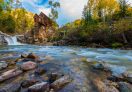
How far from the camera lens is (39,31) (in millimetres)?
50719

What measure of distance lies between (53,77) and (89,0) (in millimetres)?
52631

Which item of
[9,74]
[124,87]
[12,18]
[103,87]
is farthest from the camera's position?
[12,18]

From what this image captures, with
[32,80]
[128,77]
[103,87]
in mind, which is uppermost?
[32,80]

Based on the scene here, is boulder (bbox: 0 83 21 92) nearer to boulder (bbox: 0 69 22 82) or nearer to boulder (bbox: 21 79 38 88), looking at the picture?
boulder (bbox: 21 79 38 88)

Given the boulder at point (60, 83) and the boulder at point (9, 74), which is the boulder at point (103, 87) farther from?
the boulder at point (9, 74)

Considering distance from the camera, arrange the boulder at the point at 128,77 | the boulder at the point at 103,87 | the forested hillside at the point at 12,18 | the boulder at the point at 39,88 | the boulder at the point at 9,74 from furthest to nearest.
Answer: the forested hillside at the point at 12,18 < the boulder at the point at 9,74 < the boulder at the point at 128,77 < the boulder at the point at 103,87 < the boulder at the point at 39,88

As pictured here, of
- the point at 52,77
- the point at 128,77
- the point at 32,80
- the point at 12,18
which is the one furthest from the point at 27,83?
the point at 12,18

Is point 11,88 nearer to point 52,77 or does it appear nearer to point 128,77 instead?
point 52,77

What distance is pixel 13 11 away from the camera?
72875 millimetres

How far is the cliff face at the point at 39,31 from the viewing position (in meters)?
48.9

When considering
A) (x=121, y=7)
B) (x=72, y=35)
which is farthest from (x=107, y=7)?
(x=72, y=35)

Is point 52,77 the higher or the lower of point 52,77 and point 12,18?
the lower

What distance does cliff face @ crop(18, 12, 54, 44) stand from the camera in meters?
48.9

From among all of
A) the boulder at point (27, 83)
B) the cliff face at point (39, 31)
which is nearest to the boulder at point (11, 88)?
the boulder at point (27, 83)
